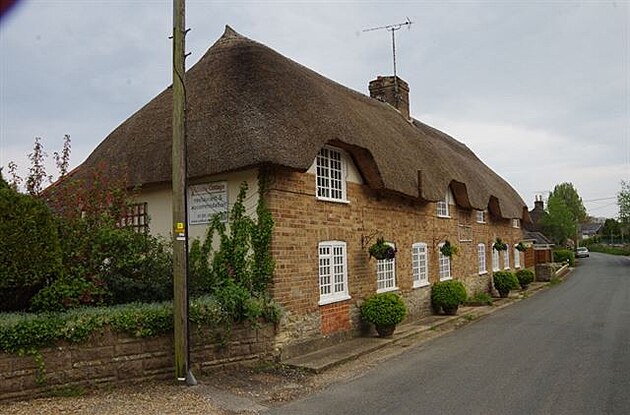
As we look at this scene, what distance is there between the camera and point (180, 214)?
8.40m

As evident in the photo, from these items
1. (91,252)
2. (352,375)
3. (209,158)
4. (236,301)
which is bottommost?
(352,375)

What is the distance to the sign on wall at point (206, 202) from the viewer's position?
36.4 ft

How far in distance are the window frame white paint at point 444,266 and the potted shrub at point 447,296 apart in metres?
1.25

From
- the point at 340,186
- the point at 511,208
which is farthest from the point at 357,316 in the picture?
the point at 511,208

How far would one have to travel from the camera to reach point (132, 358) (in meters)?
8.38

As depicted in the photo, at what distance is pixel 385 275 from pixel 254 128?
20.7 ft

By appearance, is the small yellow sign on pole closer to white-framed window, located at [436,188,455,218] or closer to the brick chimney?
white-framed window, located at [436,188,455,218]

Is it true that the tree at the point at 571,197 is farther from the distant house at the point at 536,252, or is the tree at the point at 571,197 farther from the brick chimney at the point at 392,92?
the brick chimney at the point at 392,92

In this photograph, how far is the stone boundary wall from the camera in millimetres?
7457

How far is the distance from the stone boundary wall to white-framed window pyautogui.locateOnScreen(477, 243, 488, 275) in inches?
646

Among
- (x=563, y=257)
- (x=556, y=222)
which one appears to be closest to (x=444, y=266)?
(x=563, y=257)

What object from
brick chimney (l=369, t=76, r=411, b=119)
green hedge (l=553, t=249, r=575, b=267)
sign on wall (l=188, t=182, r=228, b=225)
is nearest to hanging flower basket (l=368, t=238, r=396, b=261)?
sign on wall (l=188, t=182, r=228, b=225)

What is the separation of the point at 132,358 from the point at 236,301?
1904 millimetres

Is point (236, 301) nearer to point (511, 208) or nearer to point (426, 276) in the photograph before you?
point (426, 276)
